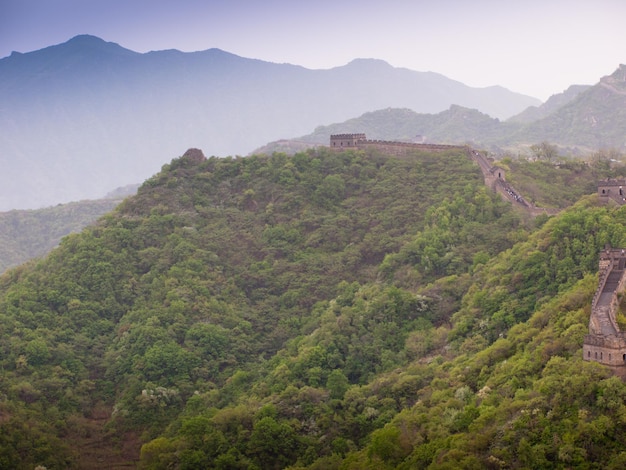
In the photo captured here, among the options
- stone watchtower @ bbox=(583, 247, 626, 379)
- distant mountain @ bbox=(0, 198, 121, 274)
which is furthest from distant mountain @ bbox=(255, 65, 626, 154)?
stone watchtower @ bbox=(583, 247, 626, 379)

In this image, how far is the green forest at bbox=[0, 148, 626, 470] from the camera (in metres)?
35.9

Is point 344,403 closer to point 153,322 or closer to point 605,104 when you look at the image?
point 153,322

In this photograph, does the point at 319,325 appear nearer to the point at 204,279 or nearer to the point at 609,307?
the point at 204,279

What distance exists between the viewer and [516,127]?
15088 cm

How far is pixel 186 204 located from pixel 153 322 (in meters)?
16.6

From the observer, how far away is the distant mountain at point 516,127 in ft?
432

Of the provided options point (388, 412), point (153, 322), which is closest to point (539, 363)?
point (388, 412)

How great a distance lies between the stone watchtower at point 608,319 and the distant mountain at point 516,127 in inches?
3138

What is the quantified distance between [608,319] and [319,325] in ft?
86.1

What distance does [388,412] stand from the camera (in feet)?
139

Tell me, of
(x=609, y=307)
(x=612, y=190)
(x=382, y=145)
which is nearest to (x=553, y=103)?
(x=382, y=145)

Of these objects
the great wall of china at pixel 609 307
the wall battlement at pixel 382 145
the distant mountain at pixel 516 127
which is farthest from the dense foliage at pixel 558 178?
the distant mountain at pixel 516 127

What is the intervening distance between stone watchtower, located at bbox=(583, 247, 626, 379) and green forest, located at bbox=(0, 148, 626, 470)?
0.71 m

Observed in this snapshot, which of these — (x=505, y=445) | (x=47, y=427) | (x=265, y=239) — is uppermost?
(x=265, y=239)
